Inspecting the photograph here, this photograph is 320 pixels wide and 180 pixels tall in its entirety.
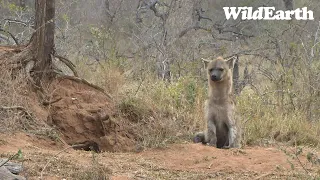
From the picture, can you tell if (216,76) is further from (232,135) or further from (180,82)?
(180,82)

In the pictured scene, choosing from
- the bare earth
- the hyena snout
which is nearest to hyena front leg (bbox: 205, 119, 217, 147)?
the bare earth

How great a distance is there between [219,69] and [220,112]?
65 centimetres

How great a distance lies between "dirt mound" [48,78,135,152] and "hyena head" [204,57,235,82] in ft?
4.89

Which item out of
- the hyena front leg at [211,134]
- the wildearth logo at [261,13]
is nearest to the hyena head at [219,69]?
the hyena front leg at [211,134]

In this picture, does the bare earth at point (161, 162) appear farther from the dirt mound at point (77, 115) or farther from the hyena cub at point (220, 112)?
the dirt mound at point (77, 115)

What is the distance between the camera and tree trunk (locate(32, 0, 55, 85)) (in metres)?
8.57

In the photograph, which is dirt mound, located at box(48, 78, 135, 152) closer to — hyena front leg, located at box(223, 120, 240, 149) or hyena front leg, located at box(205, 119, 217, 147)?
hyena front leg, located at box(205, 119, 217, 147)

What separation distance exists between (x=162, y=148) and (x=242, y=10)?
15.0 m

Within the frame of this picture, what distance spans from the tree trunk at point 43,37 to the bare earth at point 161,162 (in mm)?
1504

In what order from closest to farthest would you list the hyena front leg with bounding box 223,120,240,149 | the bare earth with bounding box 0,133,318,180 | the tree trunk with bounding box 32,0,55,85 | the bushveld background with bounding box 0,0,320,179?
1. the bare earth with bounding box 0,133,318,180
2. the hyena front leg with bounding box 223,120,240,149
3. the bushveld background with bounding box 0,0,320,179
4. the tree trunk with bounding box 32,0,55,85

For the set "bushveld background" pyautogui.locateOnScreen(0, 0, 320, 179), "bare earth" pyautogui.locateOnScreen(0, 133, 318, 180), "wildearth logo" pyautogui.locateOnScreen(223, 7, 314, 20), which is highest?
"wildearth logo" pyautogui.locateOnScreen(223, 7, 314, 20)

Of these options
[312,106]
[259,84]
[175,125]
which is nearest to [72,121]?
[175,125]

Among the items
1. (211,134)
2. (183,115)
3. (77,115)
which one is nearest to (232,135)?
(211,134)

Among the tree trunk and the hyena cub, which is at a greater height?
the tree trunk
